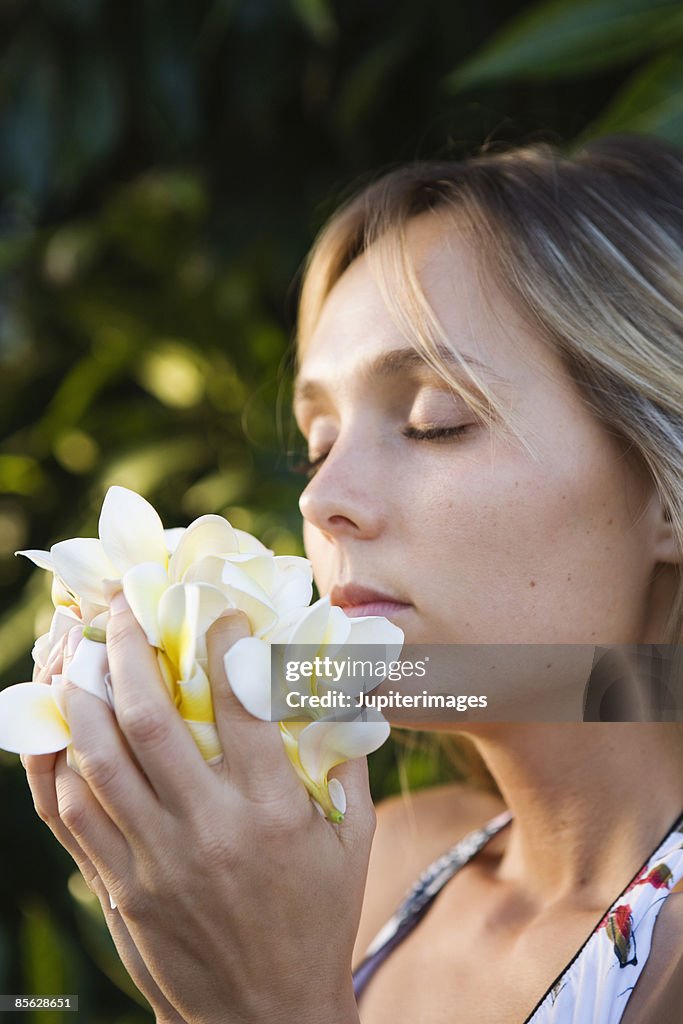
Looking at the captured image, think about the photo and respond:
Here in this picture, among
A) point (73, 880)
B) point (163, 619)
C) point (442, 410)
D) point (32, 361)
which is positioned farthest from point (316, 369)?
point (32, 361)

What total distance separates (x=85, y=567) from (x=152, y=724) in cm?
15

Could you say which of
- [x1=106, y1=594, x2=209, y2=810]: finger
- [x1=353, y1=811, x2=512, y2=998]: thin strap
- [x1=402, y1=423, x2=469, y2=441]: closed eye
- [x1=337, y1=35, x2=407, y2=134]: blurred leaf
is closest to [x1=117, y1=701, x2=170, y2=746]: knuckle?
[x1=106, y1=594, x2=209, y2=810]: finger

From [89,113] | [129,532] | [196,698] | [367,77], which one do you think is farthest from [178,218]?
[196,698]

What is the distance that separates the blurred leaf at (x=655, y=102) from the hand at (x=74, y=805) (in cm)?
95

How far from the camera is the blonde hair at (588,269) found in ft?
3.14

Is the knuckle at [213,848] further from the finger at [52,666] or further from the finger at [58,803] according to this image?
the finger at [52,666]

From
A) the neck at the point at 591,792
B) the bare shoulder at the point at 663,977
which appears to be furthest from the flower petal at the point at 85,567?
the bare shoulder at the point at 663,977

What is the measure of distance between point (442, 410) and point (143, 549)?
35 centimetres

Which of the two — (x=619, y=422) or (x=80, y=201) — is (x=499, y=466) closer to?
(x=619, y=422)

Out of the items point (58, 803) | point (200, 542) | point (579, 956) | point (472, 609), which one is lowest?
point (579, 956)

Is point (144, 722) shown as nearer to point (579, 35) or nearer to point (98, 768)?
point (98, 768)

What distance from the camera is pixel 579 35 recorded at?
4.19ft

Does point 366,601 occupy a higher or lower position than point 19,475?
higher

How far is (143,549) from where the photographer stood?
0.75 metres
